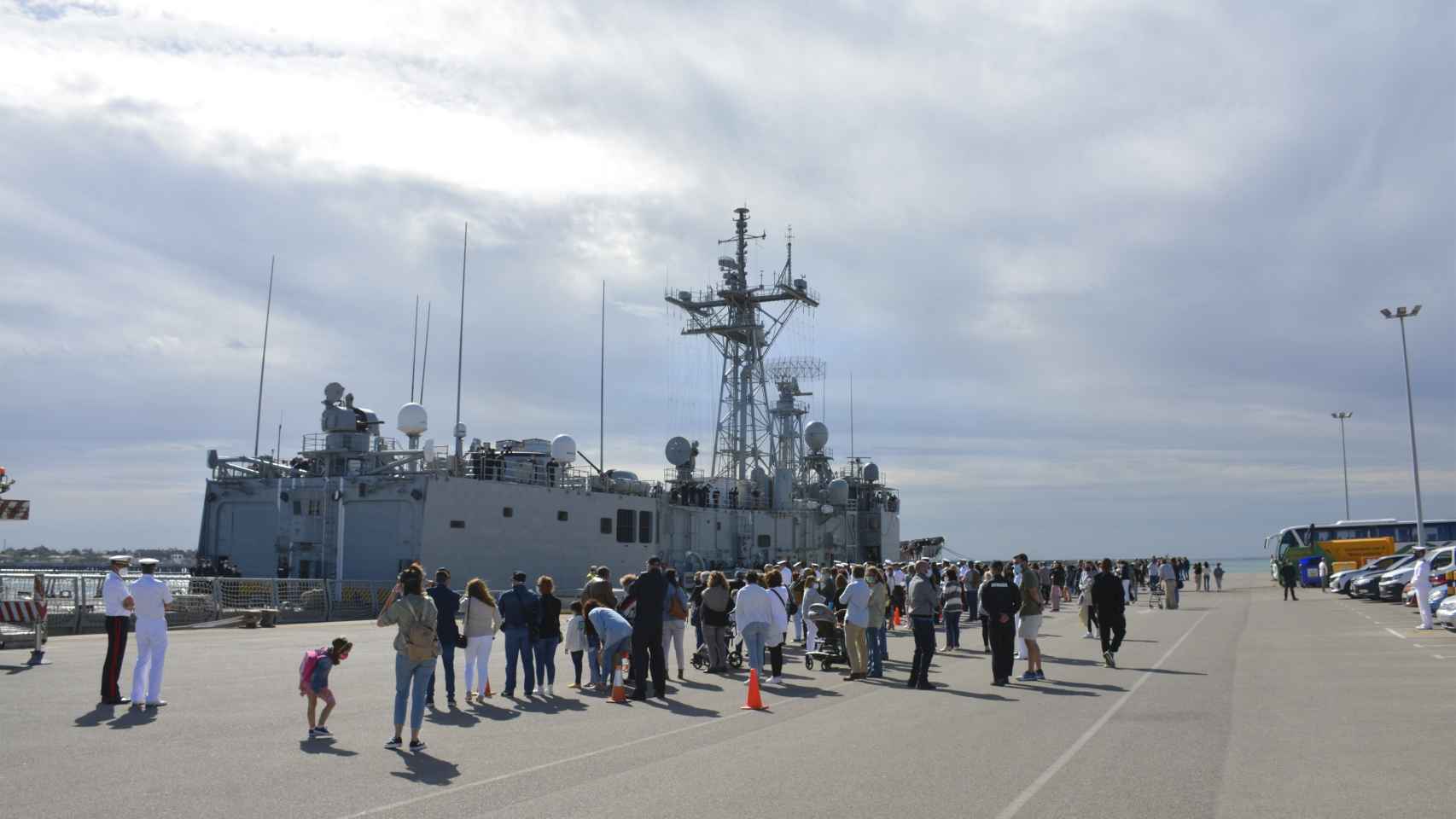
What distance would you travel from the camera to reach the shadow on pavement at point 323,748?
918 centimetres

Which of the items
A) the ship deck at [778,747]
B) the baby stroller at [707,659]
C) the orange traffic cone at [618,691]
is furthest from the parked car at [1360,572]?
the orange traffic cone at [618,691]

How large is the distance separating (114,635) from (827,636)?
33.4ft

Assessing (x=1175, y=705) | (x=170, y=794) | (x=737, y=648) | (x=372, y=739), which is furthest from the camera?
Answer: (x=737, y=648)

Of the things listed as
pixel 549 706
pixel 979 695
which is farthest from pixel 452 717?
pixel 979 695

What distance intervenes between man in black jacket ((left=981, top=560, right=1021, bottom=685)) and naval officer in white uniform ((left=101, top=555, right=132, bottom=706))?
10.6 m

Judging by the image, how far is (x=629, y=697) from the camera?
13297mm

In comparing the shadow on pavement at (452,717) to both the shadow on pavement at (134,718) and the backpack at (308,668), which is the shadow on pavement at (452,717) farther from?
Result: the shadow on pavement at (134,718)

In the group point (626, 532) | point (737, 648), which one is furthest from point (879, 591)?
point (626, 532)

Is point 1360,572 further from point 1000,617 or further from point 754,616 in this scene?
point 754,616

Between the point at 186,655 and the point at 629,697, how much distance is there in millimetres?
8923

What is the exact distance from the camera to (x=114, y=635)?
12078 mm

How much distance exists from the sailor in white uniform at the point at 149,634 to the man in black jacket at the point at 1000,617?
33.1 feet

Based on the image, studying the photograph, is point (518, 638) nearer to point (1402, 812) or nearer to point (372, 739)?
point (372, 739)

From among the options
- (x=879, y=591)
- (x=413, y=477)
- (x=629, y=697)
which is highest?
(x=413, y=477)
